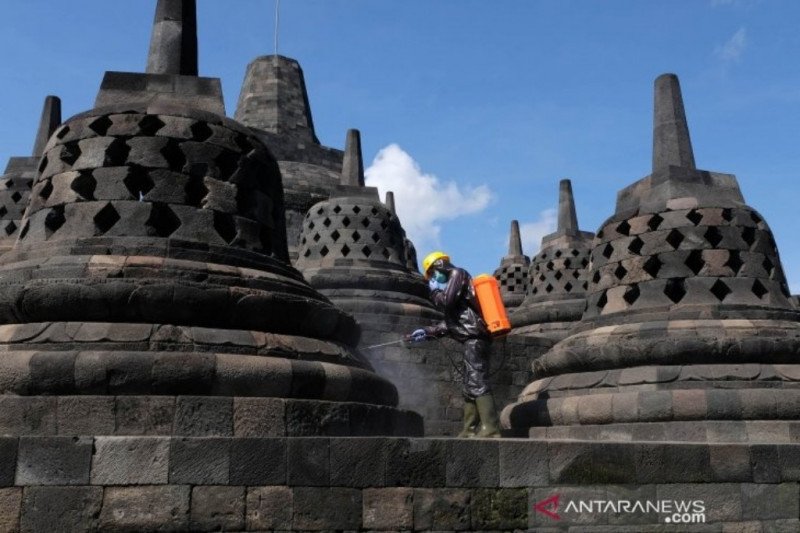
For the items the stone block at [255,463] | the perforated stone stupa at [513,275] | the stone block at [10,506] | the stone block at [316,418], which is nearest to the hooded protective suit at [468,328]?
the stone block at [316,418]

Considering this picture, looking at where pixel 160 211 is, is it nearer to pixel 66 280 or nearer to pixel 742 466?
pixel 66 280

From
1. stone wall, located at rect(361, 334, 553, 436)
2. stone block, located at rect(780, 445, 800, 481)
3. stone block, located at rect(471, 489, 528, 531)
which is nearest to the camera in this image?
stone block, located at rect(471, 489, 528, 531)

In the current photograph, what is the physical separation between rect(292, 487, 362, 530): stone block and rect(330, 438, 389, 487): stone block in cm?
6

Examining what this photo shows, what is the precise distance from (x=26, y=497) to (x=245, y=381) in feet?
4.33

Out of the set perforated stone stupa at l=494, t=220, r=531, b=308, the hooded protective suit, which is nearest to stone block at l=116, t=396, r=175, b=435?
the hooded protective suit

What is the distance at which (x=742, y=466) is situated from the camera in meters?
4.29

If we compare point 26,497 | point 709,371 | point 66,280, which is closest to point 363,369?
point 66,280

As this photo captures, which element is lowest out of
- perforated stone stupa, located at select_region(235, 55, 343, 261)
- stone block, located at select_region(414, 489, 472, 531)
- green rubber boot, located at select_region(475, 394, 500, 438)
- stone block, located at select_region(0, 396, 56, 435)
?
stone block, located at select_region(414, 489, 472, 531)

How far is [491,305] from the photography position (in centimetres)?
577

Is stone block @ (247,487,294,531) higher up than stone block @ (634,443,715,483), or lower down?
lower down

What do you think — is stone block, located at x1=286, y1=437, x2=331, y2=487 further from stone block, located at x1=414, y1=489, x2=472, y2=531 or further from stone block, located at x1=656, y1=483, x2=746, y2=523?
stone block, located at x1=656, y1=483, x2=746, y2=523

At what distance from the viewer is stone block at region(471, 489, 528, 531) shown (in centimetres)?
399

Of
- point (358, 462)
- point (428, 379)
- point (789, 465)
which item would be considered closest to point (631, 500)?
point (789, 465)

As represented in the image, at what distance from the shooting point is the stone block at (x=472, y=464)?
3998 millimetres
